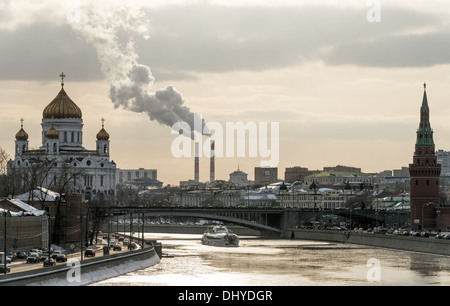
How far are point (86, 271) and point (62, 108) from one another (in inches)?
4745

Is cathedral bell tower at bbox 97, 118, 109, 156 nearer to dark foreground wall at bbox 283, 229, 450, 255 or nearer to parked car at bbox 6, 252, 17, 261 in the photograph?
dark foreground wall at bbox 283, 229, 450, 255

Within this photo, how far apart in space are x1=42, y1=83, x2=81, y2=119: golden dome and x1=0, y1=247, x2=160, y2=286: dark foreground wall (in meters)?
101

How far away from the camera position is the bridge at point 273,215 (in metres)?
144

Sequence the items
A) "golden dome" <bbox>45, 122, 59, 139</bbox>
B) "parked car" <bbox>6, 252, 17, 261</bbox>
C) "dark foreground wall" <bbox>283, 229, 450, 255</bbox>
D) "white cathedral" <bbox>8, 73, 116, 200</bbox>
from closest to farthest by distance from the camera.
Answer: "parked car" <bbox>6, 252, 17, 261</bbox> < "dark foreground wall" <bbox>283, 229, 450, 255</bbox> < "golden dome" <bbox>45, 122, 59, 139</bbox> < "white cathedral" <bbox>8, 73, 116, 200</bbox>

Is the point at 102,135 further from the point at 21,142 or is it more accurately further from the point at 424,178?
the point at 424,178

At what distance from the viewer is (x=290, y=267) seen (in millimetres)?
90750

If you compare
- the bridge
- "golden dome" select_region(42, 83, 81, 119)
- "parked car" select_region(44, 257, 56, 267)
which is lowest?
"parked car" select_region(44, 257, 56, 267)

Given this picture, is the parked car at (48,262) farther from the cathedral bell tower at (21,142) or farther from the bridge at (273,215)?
the cathedral bell tower at (21,142)

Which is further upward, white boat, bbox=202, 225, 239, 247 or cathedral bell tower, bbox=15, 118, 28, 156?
cathedral bell tower, bbox=15, 118, 28, 156

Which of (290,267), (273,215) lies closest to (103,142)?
(273,215)

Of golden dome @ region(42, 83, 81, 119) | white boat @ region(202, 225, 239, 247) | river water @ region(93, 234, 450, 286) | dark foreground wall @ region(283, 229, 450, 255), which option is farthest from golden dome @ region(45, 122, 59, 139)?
river water @ region(93, 234, 450, 286)

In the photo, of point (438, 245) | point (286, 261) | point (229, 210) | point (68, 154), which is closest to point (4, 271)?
point (286, 261)

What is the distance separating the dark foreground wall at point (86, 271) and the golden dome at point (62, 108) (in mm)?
101033

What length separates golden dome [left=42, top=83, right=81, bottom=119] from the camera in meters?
191
